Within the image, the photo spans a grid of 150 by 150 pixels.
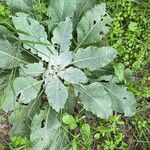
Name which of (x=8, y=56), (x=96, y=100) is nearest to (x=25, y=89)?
(x=8, y=56)

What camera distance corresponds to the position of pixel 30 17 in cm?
279

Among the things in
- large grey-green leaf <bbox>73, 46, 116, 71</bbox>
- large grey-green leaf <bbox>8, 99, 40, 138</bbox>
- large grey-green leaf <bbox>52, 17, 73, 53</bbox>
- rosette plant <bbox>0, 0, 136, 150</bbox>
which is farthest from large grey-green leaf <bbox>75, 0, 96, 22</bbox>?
large grey-green leaf <bbox>8, 99, 40, 138</bbox>

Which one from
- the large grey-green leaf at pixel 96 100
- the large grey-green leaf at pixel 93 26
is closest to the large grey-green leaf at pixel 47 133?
the large grey-green leaf at pixel 96 100

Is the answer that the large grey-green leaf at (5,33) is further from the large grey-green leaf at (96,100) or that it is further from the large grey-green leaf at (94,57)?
the large grey-green leaf at (96,100)

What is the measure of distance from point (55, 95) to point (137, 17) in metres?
0.88

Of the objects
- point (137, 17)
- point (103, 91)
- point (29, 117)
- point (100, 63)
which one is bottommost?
point (29, 117)

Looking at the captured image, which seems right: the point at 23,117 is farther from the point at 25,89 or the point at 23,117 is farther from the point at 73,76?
the point at 73,76

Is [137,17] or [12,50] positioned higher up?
[137,17]

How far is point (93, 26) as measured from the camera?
278 centimetres

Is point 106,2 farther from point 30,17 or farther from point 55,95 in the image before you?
point 55,95

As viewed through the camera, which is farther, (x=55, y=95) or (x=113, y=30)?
(x=113, y=30)

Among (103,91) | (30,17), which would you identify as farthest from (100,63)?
(30,17)

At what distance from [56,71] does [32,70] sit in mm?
178

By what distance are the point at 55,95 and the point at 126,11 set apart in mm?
857
